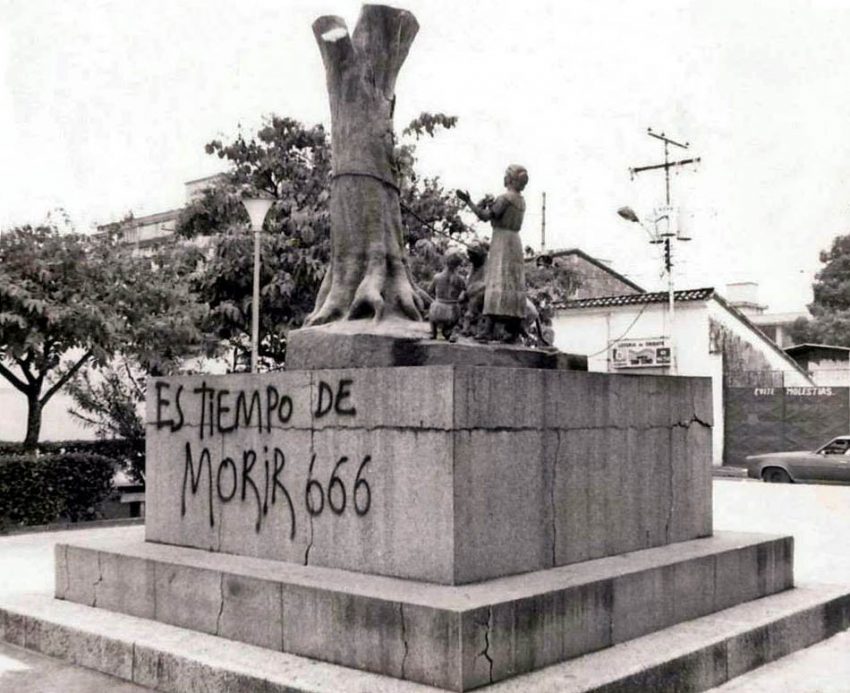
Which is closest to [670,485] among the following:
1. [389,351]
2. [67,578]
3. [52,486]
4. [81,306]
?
[389,351]

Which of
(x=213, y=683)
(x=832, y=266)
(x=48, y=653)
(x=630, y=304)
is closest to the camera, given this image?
(x=213, y=683)

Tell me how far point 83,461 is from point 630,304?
62.5 ft

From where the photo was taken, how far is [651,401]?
721 cm

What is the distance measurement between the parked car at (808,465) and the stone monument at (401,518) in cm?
1409

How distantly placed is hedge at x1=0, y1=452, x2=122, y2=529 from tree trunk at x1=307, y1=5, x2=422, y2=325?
828 centimetres

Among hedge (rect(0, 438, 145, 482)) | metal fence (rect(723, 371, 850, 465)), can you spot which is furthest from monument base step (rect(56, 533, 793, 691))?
metal fence (rect(723, 371, 850, 465))

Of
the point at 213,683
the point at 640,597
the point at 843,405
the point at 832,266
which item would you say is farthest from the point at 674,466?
the point at 832,266

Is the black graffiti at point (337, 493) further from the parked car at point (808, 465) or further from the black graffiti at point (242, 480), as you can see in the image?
the parked car at point (808, 465)

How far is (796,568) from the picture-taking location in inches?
408

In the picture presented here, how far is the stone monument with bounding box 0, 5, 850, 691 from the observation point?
5.40 meters

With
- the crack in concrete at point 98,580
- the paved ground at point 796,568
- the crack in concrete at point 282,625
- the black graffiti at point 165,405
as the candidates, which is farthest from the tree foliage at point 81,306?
the crack in concrete at point 282,625

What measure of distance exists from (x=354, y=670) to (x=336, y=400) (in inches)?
65.9

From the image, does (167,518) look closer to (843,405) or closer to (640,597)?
(640,597)

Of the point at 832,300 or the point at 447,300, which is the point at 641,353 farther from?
the point at 447,300
